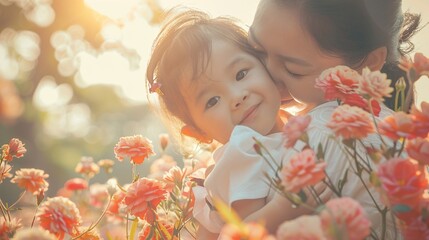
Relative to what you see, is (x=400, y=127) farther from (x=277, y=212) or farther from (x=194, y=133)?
(x=194, y=133)


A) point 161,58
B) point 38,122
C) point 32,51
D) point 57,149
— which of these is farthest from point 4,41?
point 161,58

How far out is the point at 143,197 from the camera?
155 centimetres

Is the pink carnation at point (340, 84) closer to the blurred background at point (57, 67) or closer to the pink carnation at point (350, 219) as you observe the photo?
the pink carnation at point (350, 219)

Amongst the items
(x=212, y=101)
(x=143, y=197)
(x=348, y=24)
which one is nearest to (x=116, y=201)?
(x=143, y=197)

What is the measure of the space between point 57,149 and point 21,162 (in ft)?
7.32

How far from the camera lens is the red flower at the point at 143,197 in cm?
155

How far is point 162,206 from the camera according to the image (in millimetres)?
1926

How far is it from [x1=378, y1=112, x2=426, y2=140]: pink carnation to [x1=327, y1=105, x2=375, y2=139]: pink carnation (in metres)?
0.03

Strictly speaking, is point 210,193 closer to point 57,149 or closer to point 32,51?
point 32,51

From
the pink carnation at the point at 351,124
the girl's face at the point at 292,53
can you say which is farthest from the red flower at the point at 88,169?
the pink carnation at the point at 351,124

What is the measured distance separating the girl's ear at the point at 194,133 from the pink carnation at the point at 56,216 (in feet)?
2.40

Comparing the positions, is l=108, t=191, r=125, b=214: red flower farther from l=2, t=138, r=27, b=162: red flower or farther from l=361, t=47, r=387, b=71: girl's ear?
l=361, t=47, r=387, b=71: girl's ear

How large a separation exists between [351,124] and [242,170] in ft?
1.68

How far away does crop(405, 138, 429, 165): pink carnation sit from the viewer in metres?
1.00
